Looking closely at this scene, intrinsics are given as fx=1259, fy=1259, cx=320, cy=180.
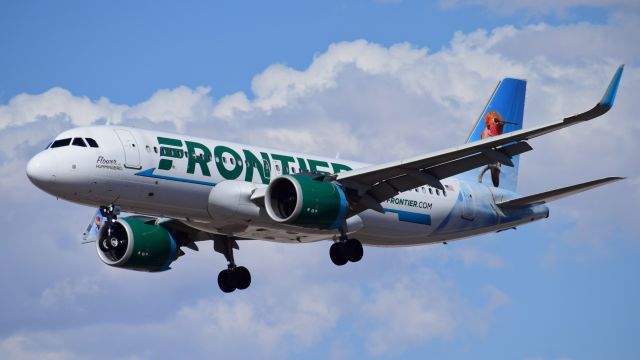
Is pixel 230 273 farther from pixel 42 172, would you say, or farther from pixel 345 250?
pixel 42 172

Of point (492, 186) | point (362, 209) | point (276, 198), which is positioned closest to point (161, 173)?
point (276, 198)

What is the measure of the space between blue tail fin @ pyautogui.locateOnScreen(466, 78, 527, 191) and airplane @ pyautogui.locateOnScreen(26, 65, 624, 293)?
→ 446 centimetres

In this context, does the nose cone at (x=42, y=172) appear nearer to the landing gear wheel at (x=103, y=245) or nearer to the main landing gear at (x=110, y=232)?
the main landing gear at (x=110, y=232)

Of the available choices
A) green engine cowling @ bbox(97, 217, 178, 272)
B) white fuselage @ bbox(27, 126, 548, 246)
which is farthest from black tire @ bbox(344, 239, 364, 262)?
green engine cowling @ bbox(97, 217, 178, 272)

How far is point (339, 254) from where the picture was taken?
4772cm

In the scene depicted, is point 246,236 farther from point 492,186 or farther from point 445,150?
point 492,186

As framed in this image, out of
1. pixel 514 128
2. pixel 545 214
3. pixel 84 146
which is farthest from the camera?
pixel 514 128

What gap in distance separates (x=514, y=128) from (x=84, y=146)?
2412 centimetres

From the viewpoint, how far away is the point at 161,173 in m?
43.7

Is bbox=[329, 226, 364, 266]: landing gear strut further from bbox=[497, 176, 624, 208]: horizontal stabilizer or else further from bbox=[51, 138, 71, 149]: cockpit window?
bbox=[51, 138, 71, 149]: cockpit window

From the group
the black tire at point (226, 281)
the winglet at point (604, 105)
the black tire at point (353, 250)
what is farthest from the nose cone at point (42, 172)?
the winglet at point (604, 105)

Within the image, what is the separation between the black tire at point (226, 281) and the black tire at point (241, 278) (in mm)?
173

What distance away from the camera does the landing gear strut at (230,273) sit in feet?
172

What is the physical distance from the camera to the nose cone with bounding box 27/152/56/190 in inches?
1663
